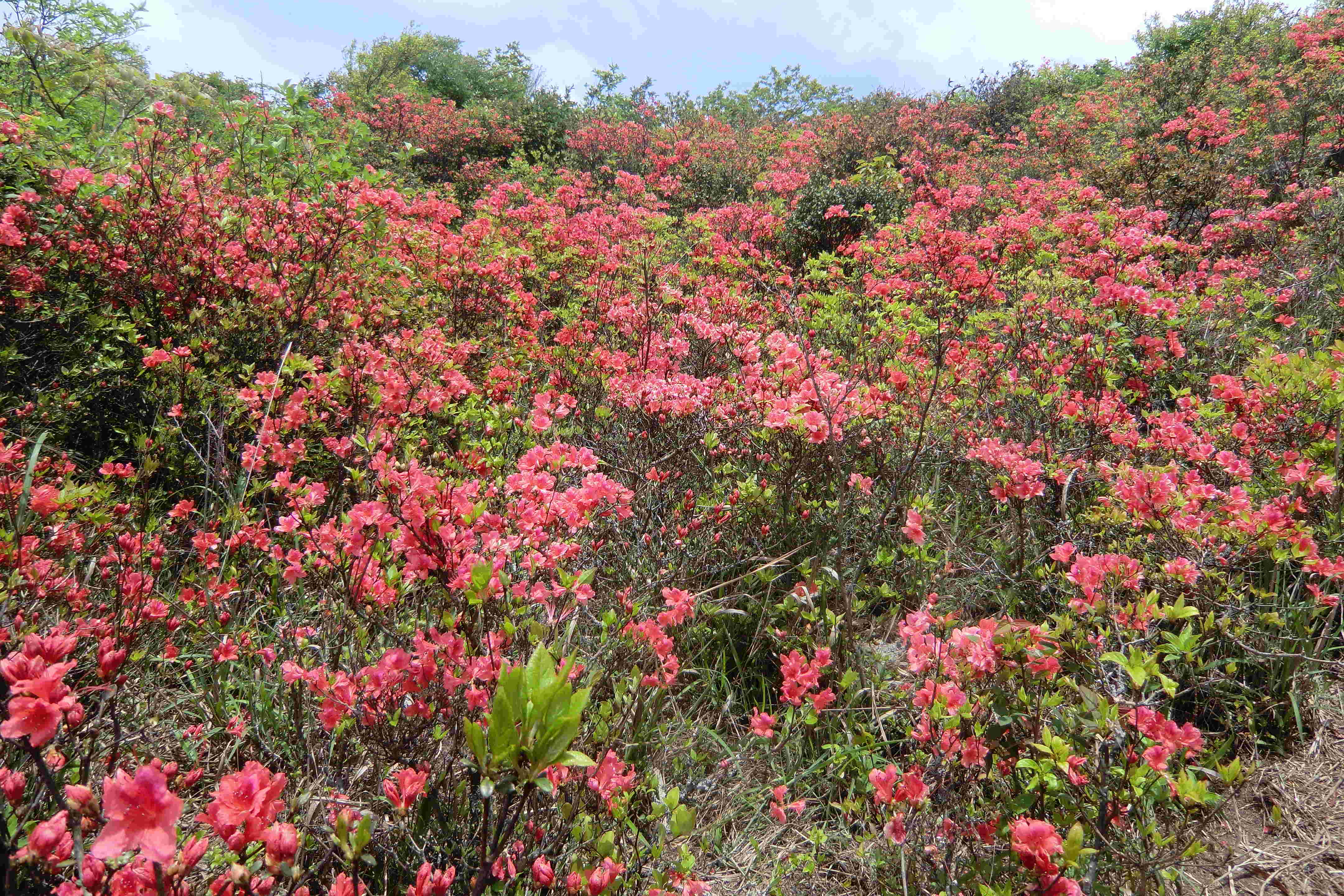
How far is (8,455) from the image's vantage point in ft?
7.16

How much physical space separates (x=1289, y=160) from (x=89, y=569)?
1236cm

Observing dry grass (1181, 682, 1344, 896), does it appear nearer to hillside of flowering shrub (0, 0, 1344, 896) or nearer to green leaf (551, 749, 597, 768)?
hillside of flowering shrub (0, 0, 1344, 896)

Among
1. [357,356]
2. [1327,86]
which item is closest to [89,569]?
[357,356]

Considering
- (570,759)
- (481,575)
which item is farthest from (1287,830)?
(481,575)

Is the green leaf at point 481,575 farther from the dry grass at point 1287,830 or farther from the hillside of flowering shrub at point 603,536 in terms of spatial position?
the dry grass at point 1287,830

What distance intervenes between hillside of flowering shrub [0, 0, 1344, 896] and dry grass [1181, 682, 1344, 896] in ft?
0.20

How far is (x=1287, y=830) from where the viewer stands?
1948 mm

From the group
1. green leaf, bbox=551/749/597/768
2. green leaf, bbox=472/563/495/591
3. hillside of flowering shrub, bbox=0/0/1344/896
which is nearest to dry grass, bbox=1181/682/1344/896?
hillside of flowering shrub, bbox=0/0/1344/896

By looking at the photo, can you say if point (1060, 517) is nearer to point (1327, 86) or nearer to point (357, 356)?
point (357, 356)

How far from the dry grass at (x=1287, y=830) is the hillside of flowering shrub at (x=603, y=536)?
0.20 ft

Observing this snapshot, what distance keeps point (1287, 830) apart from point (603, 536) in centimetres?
257

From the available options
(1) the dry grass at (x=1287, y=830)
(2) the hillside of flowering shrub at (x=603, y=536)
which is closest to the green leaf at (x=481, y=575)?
(2) the hillside of flowering shrub at (x=603, y=536)

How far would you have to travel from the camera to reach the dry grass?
181 cm

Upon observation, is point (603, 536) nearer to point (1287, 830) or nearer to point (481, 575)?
point (481, 575)
